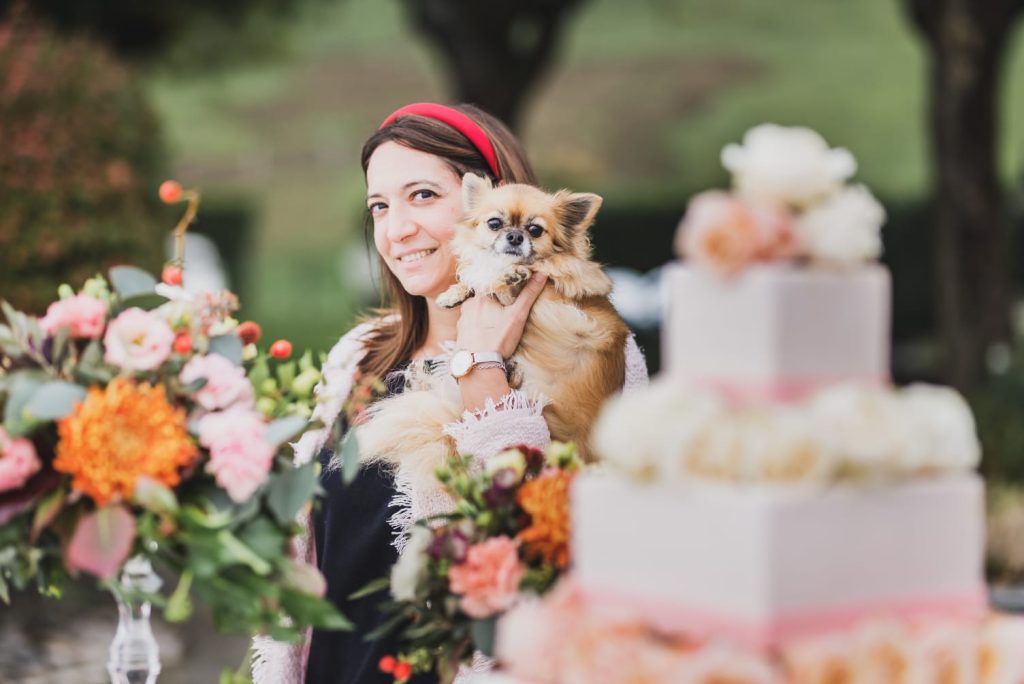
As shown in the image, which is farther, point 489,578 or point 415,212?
point 415,212

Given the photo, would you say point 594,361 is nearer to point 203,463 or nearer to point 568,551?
point 568,551

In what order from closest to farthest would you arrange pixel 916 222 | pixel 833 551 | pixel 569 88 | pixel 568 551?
pixel 833 551 → pixel 568 551 → pixel 916 222 → pixel 569 88

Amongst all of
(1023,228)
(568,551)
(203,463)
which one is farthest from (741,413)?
(1023,228)

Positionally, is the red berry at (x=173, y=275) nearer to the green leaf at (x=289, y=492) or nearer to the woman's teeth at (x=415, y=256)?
the green leaf at (x=289, y=492)

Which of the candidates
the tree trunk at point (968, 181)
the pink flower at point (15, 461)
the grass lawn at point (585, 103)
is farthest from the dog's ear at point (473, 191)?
the grass lawn at point (585, 103)

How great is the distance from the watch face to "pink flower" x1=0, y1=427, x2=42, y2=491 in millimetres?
960

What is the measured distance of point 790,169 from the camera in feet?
5.16

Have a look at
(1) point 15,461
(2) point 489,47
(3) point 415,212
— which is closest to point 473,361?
(3) point 415,212

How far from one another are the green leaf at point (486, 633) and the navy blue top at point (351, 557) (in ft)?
2.22

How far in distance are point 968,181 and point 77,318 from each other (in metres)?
7.09

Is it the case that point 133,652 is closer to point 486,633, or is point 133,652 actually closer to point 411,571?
point 411,571

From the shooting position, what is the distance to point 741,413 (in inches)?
59.2

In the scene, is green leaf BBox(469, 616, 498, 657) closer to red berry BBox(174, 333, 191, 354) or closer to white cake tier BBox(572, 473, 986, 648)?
white cake tier BBox(572, 473, 986, 648)

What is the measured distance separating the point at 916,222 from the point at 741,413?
493 inches
